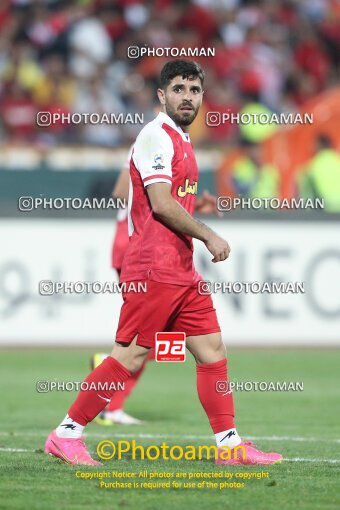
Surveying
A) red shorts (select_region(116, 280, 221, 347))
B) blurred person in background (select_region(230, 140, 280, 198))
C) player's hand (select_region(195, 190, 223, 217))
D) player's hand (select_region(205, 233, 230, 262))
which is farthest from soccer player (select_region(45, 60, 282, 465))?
blurred person in background (select_region(230, 140, 280, 198))

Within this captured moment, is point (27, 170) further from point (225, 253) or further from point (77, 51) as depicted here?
point (225, 253)

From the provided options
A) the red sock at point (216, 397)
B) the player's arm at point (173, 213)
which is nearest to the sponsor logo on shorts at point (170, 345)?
the red sock at point (216, 397)

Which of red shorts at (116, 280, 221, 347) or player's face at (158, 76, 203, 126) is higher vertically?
player's face at (158, 76, 203, 126)

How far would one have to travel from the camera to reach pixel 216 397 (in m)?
7.14

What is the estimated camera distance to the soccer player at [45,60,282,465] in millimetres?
6887

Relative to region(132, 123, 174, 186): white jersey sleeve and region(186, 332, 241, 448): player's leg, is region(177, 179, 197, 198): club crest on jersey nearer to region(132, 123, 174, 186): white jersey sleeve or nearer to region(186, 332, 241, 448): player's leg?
region(132, 123, 174, 186): white jersey sleeve

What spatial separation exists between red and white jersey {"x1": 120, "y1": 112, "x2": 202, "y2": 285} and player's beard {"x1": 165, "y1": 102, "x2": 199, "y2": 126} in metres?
0.03

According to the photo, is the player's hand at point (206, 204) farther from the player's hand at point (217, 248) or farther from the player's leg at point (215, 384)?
the player's hand at point (217, 248)

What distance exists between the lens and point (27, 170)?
17.2 m

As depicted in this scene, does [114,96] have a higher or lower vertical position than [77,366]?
higher

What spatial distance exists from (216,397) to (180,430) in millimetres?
1990

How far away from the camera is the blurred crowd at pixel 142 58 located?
1905 cm

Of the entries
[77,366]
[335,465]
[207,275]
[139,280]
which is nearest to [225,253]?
[139,280]

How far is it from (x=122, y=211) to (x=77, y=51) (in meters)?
10.8
